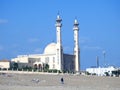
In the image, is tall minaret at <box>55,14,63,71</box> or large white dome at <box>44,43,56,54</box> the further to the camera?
large white dome at <box>44,43,56,54</box>

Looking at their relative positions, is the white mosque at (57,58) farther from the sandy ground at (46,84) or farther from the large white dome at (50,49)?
the sandy ground at (46,84)

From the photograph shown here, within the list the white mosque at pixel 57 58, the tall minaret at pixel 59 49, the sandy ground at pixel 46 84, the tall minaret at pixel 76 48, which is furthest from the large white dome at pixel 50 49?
the sandy ground at pixel 46 84

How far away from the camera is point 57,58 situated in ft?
273

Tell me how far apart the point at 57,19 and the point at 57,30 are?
2.96 metres

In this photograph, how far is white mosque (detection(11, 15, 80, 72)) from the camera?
8288 cm

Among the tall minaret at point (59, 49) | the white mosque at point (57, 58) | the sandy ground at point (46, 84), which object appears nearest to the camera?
the sandy ground at point (46, 84)

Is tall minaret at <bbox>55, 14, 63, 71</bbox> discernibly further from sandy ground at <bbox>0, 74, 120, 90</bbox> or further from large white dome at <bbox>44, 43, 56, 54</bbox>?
sandy ground at <bbox>0, 74, 120, 90</bbox>

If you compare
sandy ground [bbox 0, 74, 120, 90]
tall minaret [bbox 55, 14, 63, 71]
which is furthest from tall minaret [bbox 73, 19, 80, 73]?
sandy ground [bbox 0, 74, 120, 90]

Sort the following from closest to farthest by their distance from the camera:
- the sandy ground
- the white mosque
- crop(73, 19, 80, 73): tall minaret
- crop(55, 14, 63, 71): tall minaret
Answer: the sandy ground
crop(55, 14, 63, 71): tall minaret
the white mosque
crop(73, 19, 80, 73): tall minaret

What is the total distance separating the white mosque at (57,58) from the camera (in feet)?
272

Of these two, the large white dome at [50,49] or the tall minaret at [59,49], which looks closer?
the tall minaret at [59,49]

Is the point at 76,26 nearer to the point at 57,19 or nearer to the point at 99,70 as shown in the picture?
the point at 57,19

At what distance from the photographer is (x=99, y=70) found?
348 feet

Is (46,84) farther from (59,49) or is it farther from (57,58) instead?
(57,58)
